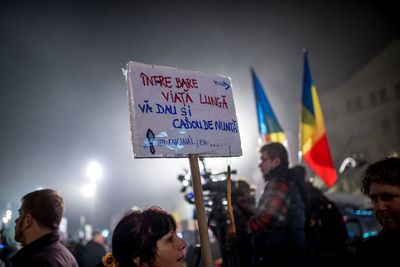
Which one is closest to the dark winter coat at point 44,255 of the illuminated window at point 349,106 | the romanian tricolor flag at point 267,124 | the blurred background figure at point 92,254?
the blurred background figure at point 92,254

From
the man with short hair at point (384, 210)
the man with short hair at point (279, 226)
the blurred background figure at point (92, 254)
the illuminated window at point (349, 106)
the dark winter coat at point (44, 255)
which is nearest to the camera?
the man with short hair at point (384, 210)

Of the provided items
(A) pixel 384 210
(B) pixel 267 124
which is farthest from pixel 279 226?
(B) pixel 267 124

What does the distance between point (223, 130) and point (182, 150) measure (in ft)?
1.72

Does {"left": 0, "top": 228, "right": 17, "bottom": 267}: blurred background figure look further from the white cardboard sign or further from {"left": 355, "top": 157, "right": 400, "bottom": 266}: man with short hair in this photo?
{"left": 355, "top": 157, "right": 400, "bottom": 266}: man with short hair

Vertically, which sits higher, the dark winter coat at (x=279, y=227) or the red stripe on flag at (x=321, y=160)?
the red stripe on flag at (x=321, y=160)

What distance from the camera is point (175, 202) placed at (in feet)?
168

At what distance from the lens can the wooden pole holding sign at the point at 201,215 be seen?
9.22 feet

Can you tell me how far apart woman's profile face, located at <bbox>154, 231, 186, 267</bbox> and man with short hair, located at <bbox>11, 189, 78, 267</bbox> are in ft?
3.42

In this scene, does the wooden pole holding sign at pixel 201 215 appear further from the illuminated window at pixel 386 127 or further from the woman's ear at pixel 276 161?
the illuminated window at pixel 386 127

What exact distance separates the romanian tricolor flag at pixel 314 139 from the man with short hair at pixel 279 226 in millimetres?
2971

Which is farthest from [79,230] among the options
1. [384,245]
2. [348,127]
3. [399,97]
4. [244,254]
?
[384,245]

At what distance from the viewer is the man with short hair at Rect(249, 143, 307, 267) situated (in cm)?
435

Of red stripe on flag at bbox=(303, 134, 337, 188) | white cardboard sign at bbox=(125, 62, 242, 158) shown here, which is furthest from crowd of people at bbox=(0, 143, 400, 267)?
red stripe on flag at bbox=(303, 134, 337, 188)

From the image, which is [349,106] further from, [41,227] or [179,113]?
[41,227]
